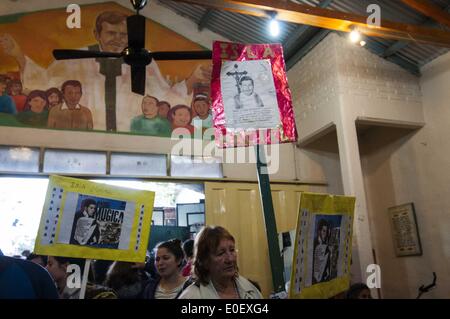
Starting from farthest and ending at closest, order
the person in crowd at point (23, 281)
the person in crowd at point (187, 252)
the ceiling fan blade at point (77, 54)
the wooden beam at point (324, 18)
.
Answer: the person in crowd at point (187, 252)
the wooden beam at point (324, 18)
the ceiling fan blade at point (77, 54)
the person in crowd at point (23, 281)

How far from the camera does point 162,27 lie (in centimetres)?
668

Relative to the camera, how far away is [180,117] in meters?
6.26

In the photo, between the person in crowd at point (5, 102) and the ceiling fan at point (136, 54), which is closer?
the ceiling fan at point (136, 54)

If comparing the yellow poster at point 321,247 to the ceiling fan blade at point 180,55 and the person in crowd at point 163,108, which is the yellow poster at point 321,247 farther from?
the person in crowd at point 163,108

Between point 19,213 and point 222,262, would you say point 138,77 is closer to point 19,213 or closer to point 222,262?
point 222,262

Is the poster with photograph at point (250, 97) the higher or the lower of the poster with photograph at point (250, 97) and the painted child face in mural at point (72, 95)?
the lower

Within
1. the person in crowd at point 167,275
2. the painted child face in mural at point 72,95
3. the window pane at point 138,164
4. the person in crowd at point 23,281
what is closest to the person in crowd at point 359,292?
the person in crowd at point 167,275

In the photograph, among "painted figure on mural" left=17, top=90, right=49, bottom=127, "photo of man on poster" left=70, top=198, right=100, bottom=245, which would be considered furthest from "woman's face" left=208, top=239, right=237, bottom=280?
"painted figure on mural" left=17, top=90, right=49, bottom=127

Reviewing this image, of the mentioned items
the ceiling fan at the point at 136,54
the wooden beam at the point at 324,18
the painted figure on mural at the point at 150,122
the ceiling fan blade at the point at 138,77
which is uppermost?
the wooden beam at the point at 324,18

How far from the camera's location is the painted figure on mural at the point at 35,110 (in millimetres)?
5430

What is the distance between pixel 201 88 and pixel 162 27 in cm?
120

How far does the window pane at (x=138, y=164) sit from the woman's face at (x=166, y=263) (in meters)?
2.04

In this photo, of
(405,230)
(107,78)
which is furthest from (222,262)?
(405,230)
